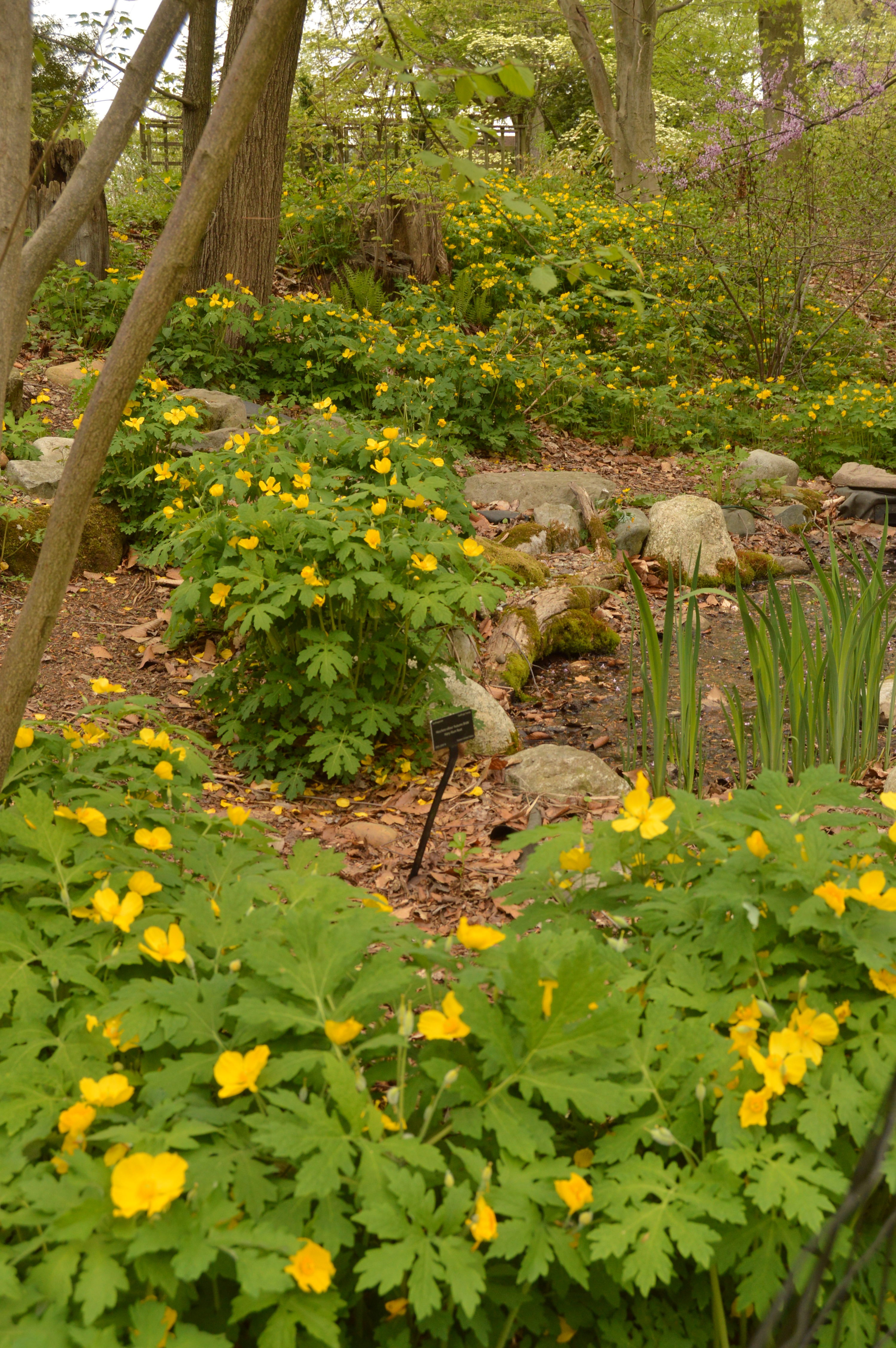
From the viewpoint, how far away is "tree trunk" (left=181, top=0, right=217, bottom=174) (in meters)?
7.02

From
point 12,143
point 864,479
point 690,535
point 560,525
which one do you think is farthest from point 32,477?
point 864,479

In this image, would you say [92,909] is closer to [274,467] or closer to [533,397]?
[274,467]

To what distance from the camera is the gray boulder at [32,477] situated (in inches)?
189

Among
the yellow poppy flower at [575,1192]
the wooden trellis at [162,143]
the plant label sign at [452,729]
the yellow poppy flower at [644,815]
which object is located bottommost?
the plant label sign at [452,729]

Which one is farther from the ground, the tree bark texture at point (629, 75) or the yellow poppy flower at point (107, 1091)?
the tree bark texture at point (629, 75)

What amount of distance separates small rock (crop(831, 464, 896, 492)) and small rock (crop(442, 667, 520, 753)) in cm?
462

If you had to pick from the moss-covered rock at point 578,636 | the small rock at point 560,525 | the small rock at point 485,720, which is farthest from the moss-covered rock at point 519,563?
the small rock at point 485,720

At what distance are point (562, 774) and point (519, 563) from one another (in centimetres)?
197

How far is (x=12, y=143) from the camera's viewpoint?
1712mm

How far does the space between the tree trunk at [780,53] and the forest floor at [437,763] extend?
332 inches

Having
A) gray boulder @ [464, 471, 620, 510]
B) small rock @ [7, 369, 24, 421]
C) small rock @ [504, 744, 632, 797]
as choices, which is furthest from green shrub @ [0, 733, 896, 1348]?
gray boulder @ [464, 471, 620, 510]

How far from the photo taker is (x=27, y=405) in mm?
5680

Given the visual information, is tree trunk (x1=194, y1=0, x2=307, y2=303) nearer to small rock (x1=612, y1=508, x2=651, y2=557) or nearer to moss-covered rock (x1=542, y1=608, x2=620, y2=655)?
A: small rock (x1=612, y1=508, x2=651, y2=557)

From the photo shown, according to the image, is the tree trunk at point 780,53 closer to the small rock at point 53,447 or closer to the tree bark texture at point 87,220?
the tree bark texture at point 87,220
